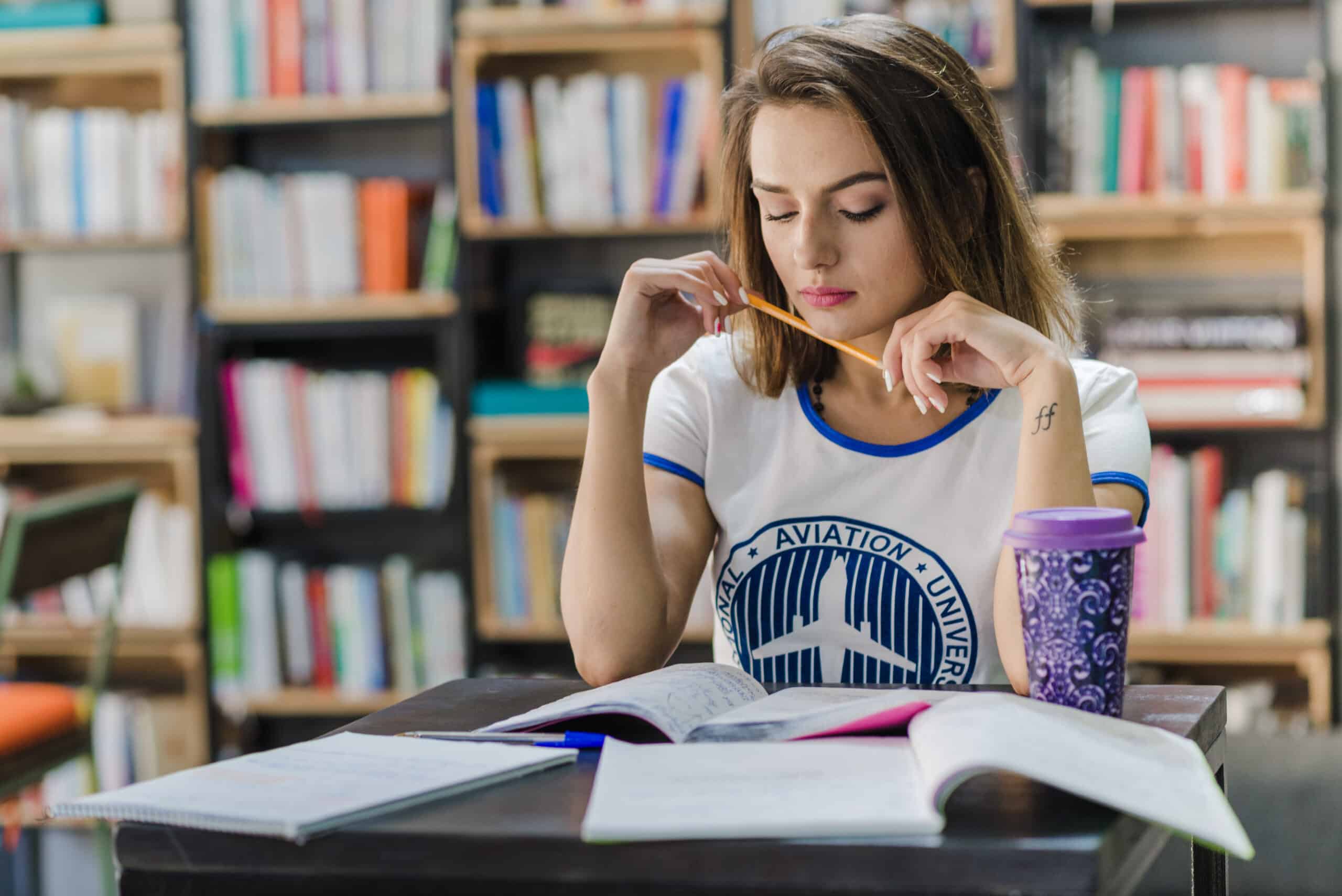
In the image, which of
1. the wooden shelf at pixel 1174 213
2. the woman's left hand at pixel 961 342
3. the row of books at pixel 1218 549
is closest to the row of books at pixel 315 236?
the wooden shelf at pixel 1174 213

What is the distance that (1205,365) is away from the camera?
2594mm

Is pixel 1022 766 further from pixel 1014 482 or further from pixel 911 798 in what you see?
pixel 1014 482

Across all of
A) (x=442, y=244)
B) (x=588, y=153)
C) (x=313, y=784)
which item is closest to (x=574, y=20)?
(x=588, y=153)

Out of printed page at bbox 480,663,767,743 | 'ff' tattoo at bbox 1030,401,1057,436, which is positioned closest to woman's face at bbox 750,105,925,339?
'ff' tattoo at bbox 1030,401,1057,436

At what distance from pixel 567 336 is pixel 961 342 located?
1676 millimetres

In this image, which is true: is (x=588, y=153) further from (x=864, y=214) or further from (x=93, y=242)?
(x=864, y=214)

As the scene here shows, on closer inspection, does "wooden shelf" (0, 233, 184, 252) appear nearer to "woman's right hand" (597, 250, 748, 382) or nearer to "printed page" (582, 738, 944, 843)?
"woman's right hand" (597, 250, 748, 382)

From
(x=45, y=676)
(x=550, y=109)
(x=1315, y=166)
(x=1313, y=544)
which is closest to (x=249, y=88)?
(x=550, y=109)

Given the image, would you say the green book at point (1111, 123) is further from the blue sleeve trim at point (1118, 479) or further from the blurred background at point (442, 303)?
the blue sleeve trim at point (1118, 479)

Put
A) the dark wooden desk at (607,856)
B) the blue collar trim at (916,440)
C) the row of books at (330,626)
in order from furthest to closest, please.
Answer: the row of books at (330,626) < the blue collar trim at (916,440) < the dark wooden desk at (607,856)

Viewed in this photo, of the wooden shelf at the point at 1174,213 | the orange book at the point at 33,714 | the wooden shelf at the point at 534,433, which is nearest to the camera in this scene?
the orange book at the point at 33,714

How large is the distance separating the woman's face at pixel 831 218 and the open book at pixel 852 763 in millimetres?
466

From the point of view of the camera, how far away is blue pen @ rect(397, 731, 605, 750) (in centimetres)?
90

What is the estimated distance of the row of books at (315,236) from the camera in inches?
113
